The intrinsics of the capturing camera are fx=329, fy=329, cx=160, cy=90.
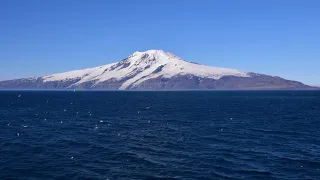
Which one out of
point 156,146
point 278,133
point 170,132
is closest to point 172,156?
point 156,146

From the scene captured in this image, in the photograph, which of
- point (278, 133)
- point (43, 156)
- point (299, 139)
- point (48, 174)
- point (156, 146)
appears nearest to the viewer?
point (48, 174)

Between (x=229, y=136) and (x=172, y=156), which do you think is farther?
(x=229, y=136)

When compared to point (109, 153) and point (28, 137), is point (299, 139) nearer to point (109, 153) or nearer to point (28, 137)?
point (109, 153)

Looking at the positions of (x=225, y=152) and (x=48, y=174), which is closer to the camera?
(x=48, y=174)

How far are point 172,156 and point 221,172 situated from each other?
1097cm

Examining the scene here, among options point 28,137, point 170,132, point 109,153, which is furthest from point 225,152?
point 28,137

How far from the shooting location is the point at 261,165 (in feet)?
155

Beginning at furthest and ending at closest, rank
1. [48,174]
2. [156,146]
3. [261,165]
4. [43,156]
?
[156,146] → [43,156] → [261,165] → [48,174]

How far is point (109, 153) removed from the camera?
5525 cm

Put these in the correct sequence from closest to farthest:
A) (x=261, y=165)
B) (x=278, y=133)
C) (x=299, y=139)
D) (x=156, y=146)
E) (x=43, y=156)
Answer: (x=261, y=165) < (x=43, y=156) < (x=156, y=146) < (x=299, y=139) < (x=278, y=133)

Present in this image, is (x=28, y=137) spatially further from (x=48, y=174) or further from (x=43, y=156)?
(x=48, y=174)

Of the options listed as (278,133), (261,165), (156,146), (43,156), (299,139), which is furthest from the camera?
(278,133)

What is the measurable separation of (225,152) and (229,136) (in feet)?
53.2

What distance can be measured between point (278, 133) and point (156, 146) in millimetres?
30730
